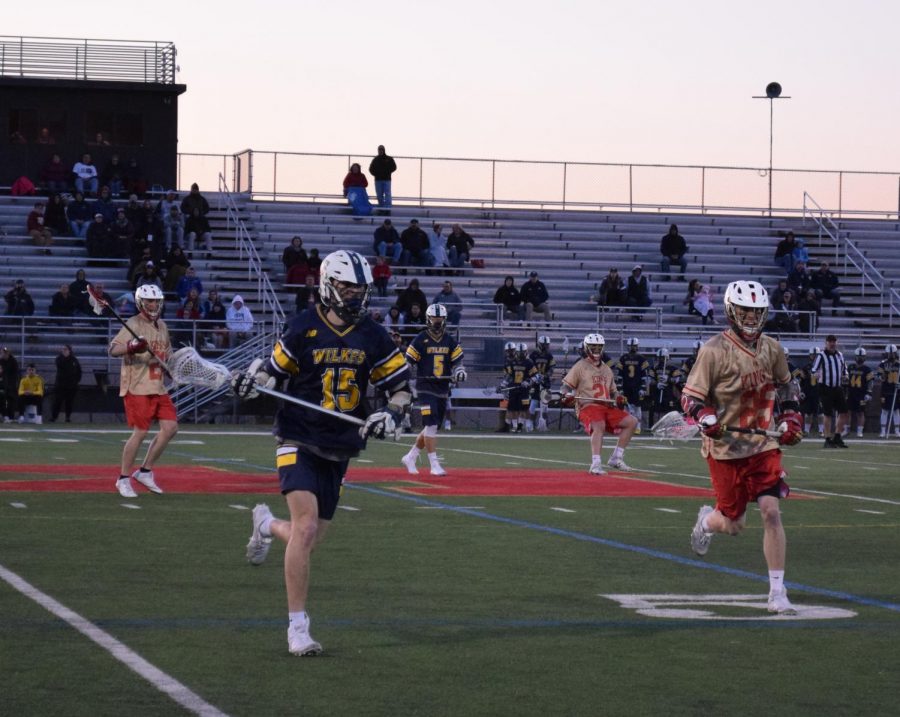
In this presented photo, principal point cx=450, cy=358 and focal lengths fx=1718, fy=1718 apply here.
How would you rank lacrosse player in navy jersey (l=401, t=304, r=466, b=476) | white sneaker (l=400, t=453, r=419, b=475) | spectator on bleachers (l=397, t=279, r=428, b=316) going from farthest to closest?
1. spectator on bleachers (l=397, t=279, r=428, b=316)
2. white sneaker (l=400, t=453, r=419, b=475)
3. lacrosse player in navy jersey (l=401, t=304, r=466, b=476)

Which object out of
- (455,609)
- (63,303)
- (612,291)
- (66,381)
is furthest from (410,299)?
(455,609)

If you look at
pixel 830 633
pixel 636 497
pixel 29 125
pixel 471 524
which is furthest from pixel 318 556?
pixel 29 125

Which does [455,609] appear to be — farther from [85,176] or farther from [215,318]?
[85,176]

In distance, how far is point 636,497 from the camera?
1648 centimetres

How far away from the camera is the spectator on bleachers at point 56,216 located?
124 ft

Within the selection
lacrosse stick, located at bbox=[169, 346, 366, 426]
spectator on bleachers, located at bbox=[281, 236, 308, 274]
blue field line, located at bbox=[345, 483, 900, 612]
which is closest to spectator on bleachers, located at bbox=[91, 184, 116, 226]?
spectator on bleachers, located at bbox=[281, 236, 308, 274]

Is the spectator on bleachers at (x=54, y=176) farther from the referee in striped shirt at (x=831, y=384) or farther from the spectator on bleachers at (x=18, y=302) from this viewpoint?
the referee in striped shirt at (x=831, y=384)

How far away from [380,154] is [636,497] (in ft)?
86.0

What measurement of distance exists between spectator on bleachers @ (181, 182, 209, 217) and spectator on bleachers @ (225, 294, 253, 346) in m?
4.60

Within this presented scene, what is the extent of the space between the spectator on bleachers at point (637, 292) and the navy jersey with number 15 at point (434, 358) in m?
19.3

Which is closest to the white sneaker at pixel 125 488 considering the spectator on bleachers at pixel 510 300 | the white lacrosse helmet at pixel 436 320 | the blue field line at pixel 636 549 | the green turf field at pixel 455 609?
the green turf field at pixel 455 609

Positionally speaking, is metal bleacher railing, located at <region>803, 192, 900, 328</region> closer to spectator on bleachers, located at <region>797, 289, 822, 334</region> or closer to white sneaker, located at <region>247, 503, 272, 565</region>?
spectator on bleachers, located at <region>797, 289, 822, 334</region>

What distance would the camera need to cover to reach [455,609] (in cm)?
880

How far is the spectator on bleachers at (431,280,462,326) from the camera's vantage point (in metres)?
35.7
